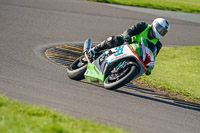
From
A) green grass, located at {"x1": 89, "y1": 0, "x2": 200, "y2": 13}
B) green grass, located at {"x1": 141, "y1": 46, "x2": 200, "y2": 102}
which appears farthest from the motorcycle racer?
green grass, located at {"x1": 89, "y1": 0, "x2": 200, "y2": 13}

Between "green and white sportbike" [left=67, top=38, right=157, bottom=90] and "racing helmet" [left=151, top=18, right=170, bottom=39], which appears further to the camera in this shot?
→ "racing helmet" [left=151, top=18, right=170, bottom=39]

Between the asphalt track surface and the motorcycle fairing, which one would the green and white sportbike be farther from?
the asphalt track surface

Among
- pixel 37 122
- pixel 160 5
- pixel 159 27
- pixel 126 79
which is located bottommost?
pixel 37 122

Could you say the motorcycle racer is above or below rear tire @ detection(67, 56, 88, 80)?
above

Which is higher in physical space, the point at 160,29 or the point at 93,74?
the point at 160,29

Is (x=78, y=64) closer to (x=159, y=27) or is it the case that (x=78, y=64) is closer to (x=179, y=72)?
(x=159, y=27)

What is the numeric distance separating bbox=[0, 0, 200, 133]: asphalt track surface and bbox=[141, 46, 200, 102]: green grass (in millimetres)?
1249

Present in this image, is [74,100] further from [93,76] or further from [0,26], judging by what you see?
[0,26]

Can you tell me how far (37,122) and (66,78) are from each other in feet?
13.7

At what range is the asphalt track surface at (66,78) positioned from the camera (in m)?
7.20

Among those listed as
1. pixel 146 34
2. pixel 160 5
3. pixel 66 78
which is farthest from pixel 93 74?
pixel 160 5

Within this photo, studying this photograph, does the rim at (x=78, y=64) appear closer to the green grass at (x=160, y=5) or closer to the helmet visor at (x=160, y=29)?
the helmet visor at (x=160, y=29)

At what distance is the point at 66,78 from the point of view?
9602 millimetres

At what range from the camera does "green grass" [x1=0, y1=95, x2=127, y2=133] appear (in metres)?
5.15
